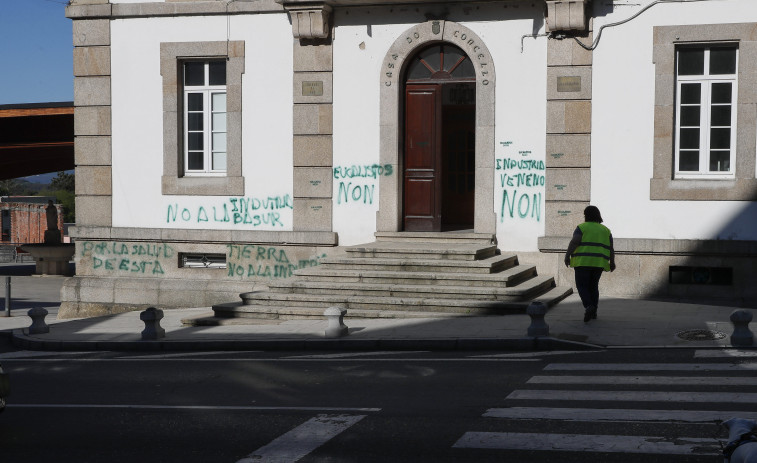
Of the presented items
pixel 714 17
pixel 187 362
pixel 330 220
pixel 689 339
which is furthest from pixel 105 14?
pixel 689 339

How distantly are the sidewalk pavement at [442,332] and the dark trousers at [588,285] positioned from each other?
12.3 inches

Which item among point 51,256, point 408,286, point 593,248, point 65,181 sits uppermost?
point 65,181

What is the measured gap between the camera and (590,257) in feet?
44.7

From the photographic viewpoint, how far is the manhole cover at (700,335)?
39.9ft

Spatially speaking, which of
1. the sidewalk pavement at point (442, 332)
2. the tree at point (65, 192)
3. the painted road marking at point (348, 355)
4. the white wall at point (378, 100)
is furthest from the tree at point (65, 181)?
the painted road marking at point (348, 355)

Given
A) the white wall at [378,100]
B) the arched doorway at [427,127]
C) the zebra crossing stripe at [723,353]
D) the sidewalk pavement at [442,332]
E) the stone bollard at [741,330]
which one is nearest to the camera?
the zebra crossing stripe at [723,353]

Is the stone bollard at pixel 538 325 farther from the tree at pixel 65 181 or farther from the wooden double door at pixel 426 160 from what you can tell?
the tree at pixel 65 181

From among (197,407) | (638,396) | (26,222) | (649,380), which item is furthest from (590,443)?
(26,222)

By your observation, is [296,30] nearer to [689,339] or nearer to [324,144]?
[324,144]

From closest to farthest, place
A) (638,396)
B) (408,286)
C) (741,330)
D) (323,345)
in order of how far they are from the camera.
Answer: (638,396), (741,330), (323,345), (408,286)

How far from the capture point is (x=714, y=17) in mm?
15867

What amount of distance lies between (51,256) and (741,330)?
2835cm

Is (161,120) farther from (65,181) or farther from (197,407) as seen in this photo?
(65,181)

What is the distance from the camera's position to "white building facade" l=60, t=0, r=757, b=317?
53.0 feet
